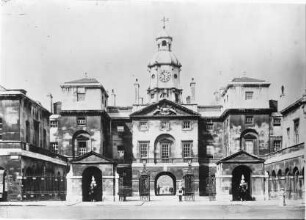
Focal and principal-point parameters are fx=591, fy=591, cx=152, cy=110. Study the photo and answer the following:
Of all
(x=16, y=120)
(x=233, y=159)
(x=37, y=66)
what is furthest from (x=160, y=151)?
(x=37, y=66)

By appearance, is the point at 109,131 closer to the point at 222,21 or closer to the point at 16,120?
the point at 16,120

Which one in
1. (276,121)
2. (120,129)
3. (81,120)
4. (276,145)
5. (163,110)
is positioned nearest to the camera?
(81,120)

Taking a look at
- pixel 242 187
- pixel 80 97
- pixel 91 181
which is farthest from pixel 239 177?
pixel 80 97

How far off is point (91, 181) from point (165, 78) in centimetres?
1917

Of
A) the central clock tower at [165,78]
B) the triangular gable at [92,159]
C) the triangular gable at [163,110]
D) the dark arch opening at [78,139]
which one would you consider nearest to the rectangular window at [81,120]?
the dark arch opening at [78,139]

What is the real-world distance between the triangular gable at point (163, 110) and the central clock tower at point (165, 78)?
464 cm

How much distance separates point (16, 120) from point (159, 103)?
16.4 m

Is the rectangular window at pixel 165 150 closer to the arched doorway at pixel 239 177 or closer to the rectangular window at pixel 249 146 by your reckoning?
the rectangular window at pixel 249 146

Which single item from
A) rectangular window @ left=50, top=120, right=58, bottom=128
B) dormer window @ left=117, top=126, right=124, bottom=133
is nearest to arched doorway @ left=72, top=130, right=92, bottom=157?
dormer window @ left=117, top=126, right=124, bottom=133

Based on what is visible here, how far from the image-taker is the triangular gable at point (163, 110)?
4856cm

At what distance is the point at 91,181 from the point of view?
36.9 meters

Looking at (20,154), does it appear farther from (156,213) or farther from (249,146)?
(249,146)

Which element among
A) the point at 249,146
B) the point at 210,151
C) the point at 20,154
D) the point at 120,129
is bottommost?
the point at 20,154

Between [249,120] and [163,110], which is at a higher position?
[163,110]
